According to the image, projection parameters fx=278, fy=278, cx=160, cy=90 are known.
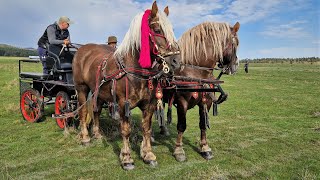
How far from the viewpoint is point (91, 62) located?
6.23 m

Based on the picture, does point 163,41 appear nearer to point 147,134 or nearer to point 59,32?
point 147,134

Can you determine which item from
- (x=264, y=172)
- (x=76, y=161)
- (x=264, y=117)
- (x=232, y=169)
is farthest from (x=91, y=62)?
(x=264, y=117)

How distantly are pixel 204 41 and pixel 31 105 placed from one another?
614cm

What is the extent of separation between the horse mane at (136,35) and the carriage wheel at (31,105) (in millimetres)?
4472

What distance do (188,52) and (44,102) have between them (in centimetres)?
504

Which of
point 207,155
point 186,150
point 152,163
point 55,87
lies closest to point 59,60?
point 55,87

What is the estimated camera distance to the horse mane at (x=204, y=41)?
17.6ft

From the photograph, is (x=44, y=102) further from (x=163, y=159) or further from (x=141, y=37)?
(x=141, y=37)

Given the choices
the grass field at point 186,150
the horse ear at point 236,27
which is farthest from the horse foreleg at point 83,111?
the horse ear at point 236,27

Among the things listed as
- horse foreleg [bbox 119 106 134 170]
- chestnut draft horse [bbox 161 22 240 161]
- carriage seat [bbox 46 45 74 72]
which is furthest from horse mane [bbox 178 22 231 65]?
carriage seat [bbox 46 45 74 72]

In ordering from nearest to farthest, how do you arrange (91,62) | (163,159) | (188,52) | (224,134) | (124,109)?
1. (124,109)
2. (188,52)
3. (163,159)
4. (91,62)
5. (224,134)

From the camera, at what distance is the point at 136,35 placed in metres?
4.79

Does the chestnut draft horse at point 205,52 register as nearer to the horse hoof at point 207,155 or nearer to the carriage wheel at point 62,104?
the horse hoof at point 207,155

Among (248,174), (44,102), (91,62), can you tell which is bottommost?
(248,174)
